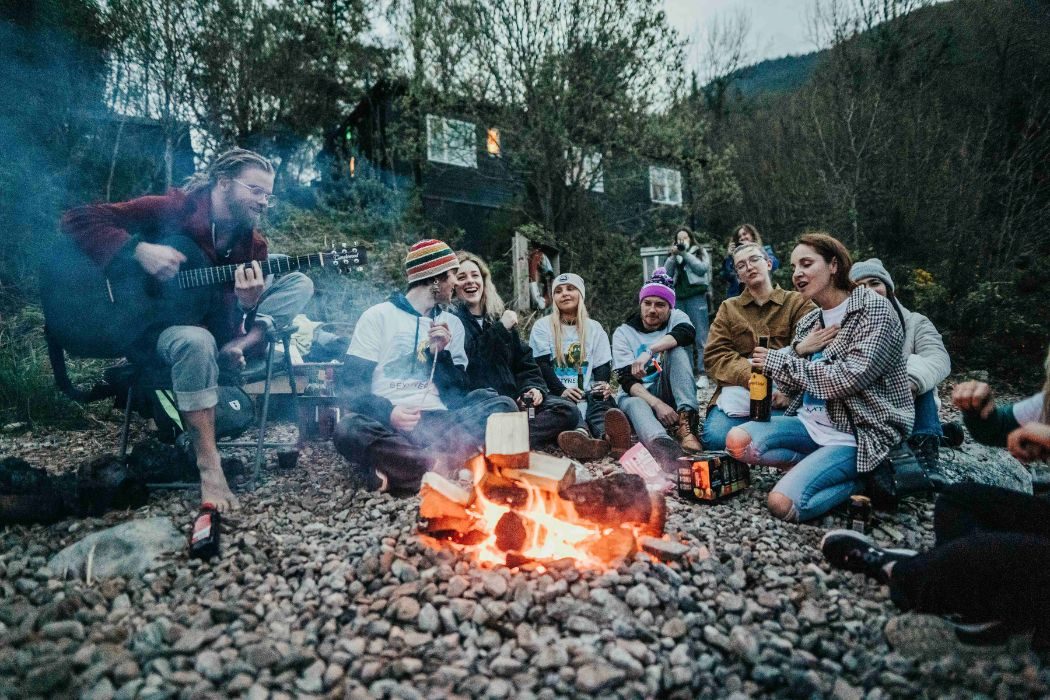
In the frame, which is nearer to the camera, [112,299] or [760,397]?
[112,299]

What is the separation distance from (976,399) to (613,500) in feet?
4.77

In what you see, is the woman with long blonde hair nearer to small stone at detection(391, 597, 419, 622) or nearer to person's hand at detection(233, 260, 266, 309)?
person's hand at detection(233, 260, 266, 309)

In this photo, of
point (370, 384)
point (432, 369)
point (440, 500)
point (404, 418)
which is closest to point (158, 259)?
point (370, 384)

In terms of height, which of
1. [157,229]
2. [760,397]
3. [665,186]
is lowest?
[760,397]

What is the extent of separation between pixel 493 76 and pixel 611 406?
10142 mm

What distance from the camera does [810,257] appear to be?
127 inches

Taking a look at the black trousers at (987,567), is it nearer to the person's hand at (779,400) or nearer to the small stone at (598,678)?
the small stone at (598,678)

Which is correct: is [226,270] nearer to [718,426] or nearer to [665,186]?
[718,426]

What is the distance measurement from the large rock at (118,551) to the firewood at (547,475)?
150 cm

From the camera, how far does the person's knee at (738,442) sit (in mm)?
3487

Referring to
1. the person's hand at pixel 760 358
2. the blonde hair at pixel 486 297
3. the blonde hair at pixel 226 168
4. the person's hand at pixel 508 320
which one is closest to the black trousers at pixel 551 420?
the person's hand at pixel 508 320

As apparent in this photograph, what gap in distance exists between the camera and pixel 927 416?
142 inches

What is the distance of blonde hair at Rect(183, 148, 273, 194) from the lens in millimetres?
3170

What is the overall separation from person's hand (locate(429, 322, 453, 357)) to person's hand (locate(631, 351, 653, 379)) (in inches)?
64.1
